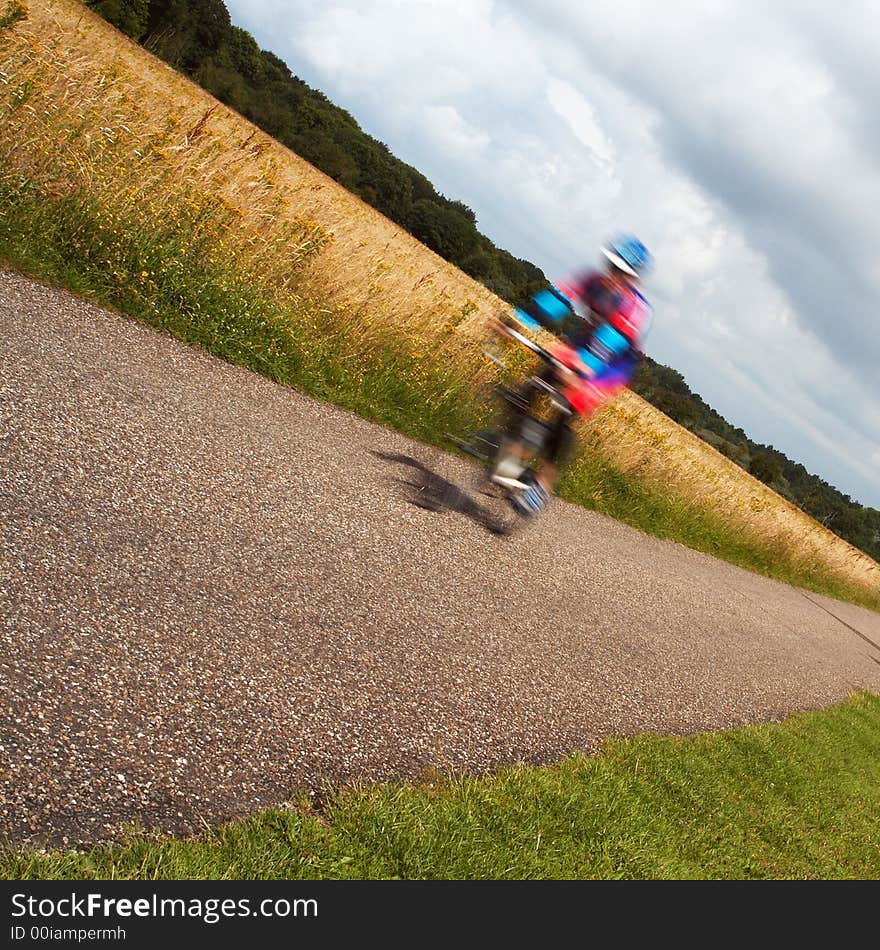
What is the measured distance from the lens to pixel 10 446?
422cm

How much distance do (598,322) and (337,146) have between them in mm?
65401

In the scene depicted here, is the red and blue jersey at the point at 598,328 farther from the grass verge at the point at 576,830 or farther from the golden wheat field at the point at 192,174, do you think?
the golden wheat field at the point at 192,174

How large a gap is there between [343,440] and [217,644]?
13.0 feet

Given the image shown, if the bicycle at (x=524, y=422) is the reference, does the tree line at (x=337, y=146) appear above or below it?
above

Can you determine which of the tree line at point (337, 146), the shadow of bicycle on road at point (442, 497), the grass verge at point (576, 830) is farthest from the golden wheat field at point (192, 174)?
the tree line at point (337, 146)

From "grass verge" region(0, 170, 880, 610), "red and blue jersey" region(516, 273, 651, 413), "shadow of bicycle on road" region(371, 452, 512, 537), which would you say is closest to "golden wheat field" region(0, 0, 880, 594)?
"grass verge" region(0, 170, 880, 610)

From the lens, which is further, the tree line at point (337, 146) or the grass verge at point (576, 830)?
the tree line at point (337, 146)

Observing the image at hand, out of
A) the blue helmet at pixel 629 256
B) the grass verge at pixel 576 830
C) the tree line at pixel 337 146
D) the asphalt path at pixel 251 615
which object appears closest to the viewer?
the grass verge at pixel 576 830

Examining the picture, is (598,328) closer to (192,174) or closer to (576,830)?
(576,830)

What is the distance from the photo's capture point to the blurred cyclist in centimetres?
648

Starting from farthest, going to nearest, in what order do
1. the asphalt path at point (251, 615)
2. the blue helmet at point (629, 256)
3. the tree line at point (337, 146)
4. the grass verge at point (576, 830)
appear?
the tree line at point (337, 146) < the blue helmet at point (629, 256) < the asphalt path at point (251, 615) < the grass verge at point (576, 830)

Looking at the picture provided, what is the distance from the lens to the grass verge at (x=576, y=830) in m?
2.53

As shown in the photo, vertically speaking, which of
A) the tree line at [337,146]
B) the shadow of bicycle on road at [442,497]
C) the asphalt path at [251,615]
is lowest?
the asphalt path at [251,615]

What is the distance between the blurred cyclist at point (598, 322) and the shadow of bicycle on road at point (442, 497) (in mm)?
1385
